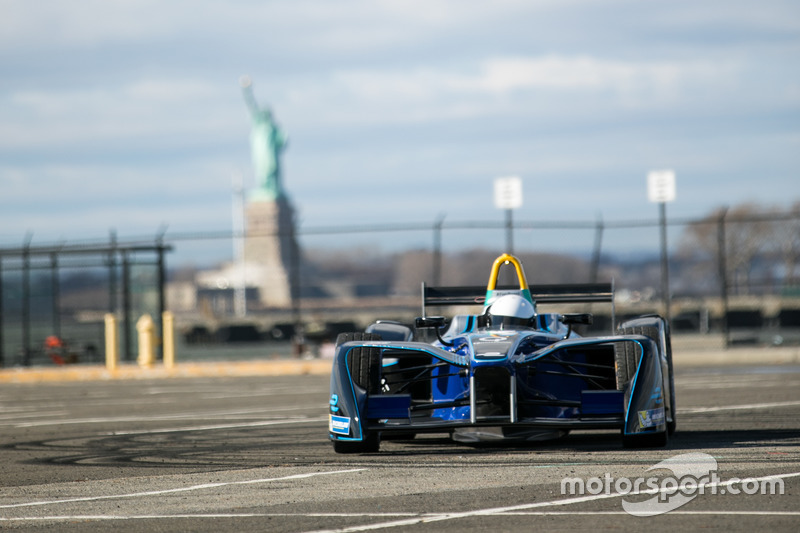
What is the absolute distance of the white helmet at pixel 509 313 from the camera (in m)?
10.9

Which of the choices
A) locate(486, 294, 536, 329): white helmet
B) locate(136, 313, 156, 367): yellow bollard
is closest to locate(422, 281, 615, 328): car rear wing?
locate(486, 294, 536, 329): white helmet

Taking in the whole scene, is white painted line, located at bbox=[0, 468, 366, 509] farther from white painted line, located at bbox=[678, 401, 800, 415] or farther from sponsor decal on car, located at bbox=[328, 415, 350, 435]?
white painted line, located at bbox=[678, 401, 800, 415]

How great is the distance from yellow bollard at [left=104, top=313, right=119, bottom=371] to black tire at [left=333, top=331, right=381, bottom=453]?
1943 cm

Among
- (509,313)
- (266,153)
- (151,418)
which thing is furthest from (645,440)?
(266,153)

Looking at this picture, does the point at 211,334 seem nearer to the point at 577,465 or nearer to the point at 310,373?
the point at 310,373

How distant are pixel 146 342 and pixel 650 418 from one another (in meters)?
20.9

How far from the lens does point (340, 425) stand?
9656mm

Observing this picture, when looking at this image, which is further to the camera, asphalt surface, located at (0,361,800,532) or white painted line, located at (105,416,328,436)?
white painted line, located at (105,416,328,436)

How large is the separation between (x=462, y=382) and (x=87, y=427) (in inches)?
214

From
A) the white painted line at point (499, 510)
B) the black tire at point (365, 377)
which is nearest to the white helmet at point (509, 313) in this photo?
the black tire at point (365, 377)

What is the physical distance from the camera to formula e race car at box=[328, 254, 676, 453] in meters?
9.30

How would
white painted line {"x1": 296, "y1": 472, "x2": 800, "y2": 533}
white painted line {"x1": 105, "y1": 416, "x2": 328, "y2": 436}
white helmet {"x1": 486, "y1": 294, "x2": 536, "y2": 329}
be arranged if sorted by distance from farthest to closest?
white painted line {"x1": 105, "y1": 416, "x2": 328, "y2": 436}
white helmet {"x1": 486, "y1": 294, "x2": 536, "y2": 329}
white painted line {"x1": 296, "y1": 472, "x2": 800, "y2": 533}

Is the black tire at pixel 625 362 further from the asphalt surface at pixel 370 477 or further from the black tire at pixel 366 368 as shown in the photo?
the black tire at pixel 366 368

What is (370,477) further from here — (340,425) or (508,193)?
(508,193)
